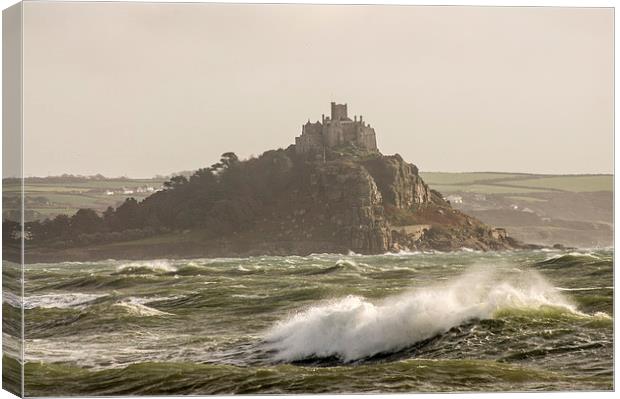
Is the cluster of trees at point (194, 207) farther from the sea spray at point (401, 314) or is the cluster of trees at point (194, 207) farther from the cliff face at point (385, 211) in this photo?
the sea spray at point (401, 314)

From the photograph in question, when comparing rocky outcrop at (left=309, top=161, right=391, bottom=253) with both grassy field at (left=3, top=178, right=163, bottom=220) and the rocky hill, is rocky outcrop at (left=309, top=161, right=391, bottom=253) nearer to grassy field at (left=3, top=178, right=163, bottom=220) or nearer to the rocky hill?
the rocky hill

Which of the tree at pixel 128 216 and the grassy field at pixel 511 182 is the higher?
the grassy field at pixel 511 182

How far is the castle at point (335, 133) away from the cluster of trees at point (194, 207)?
290mm

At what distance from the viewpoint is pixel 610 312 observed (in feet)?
60.8

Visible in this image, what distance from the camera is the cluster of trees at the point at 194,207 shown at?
708 inches

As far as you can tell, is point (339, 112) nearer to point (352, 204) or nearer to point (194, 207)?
point (352, 204)

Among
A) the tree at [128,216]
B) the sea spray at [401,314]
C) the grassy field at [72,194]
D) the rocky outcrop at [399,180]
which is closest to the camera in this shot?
the grassy field at [72,194]

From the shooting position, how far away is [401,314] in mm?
18188

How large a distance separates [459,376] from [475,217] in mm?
2171

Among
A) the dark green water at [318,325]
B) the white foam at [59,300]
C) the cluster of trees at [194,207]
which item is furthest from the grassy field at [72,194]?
the white foam at [59,300]

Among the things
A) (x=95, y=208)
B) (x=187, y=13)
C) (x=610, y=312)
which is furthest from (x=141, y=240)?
(x=610, y=312)

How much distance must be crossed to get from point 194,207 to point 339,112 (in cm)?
211

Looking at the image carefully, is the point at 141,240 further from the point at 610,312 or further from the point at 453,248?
the point at 610,312

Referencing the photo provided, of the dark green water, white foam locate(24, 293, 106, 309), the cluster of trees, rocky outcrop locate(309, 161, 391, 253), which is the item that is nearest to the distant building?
the dark green water
